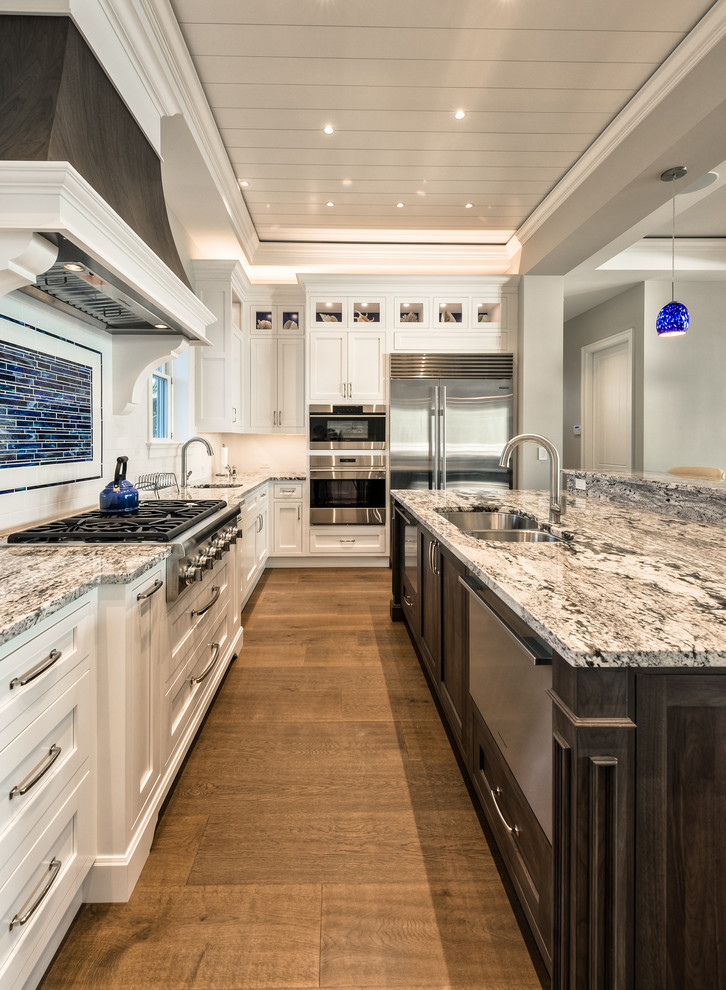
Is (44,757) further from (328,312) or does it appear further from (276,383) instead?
(328,312)

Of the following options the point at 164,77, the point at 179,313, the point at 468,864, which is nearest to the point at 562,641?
the point at 468,864

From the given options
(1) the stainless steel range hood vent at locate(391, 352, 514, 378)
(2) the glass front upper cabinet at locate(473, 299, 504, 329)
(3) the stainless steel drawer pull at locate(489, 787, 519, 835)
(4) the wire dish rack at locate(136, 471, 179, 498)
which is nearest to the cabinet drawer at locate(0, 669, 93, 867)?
(3) the stainless steel drawer pull at locate(489, 787, 519, 835)

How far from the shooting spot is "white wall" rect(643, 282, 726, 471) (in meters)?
5.69

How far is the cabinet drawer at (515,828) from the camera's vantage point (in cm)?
106

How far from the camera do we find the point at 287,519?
5105 millimetres

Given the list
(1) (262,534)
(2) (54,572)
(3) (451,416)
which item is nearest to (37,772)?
(2) (54,572)

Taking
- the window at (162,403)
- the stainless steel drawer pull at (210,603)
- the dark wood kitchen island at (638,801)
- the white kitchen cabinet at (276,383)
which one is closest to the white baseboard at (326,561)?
the white kitchen cabinet at (276,383)

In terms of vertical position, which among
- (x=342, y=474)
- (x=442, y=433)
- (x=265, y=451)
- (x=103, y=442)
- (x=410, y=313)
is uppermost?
(x=410, y=313)

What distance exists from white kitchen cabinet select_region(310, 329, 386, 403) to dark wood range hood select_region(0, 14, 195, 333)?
2807mm

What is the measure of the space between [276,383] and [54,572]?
414 cm

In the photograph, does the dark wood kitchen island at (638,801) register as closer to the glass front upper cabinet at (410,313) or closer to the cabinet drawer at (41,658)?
the cabinet drawer at (41,658)

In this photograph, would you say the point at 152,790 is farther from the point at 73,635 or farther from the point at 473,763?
the point at 473,763

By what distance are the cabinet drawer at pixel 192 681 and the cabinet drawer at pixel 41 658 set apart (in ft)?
1.74

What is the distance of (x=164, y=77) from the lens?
2.41m
